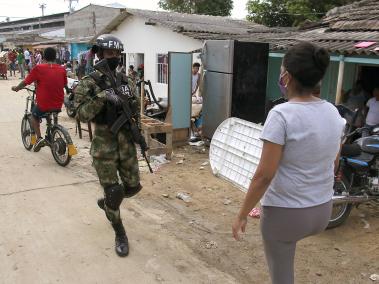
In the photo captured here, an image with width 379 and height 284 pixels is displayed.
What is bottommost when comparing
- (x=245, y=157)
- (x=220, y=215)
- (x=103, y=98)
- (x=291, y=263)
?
(x=220, y=215)

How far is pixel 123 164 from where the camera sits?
12.1 ft

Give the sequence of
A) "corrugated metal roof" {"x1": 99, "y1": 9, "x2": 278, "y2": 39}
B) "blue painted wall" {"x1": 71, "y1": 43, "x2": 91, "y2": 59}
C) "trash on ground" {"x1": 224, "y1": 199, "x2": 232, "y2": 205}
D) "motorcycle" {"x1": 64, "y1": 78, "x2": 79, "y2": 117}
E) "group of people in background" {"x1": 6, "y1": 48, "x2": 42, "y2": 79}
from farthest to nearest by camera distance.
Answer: "blue painted wall" {"x1": 71, "y1": 43, "x2": 91, "y2": 59} < "group of people in background" {"x1": 6, "y1": 48, "x2": 42, "y2": 79} < "corrugated metal roof" {"x1": 99, "y1": 9, "x2": 278, "y2": 39} < "trash on ground" {"x1": 224, "y1": 199, "x2": 232, "y2": 205} < "motorcycle" {"x1": 64, "y1": 78, "x2": 79, "y2": 117}

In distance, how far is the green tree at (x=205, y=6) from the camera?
31797 millimetres

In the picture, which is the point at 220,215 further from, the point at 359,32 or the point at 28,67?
the point at 28,67

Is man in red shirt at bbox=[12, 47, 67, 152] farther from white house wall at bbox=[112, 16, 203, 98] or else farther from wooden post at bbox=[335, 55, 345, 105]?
white house wall at bbox=[112, 16, 203, 98]

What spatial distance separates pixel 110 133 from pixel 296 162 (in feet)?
6.59

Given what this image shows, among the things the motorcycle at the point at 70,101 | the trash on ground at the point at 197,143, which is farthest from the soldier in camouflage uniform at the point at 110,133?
the trash on ground at the point at 197,143

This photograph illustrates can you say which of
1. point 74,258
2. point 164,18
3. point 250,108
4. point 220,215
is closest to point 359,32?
point 250,108

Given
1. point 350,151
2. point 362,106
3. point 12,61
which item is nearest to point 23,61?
point 12,61

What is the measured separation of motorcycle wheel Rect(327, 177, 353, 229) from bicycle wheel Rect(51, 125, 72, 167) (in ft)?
13.0

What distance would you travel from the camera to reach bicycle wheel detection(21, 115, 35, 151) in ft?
23.5

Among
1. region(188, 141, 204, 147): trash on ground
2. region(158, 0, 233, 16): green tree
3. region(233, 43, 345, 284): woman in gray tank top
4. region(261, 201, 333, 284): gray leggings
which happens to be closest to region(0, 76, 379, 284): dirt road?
region(261, 201, 333, 284): gray leggings

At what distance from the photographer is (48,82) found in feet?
20.8

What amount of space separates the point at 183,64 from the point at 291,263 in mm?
Result: 6059
